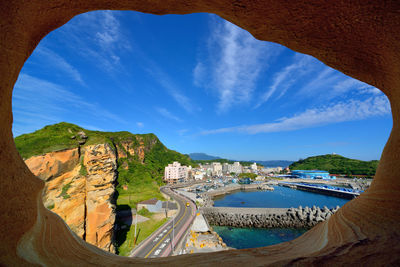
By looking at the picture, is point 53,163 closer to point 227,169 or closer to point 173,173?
point 173,173

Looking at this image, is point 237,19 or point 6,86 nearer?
point 6,86

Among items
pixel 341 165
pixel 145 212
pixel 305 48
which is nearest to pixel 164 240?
pixel 145 212

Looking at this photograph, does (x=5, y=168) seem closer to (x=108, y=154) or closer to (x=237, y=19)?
(x=237, y=19)

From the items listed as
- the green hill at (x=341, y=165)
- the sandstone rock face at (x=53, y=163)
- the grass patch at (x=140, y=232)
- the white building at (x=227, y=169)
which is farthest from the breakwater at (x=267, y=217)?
the white building at (x=227, y=169)

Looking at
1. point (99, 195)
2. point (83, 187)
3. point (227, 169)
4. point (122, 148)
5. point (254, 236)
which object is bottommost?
point (254, 236)

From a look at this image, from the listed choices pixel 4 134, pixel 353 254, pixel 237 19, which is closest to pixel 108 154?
pixel 4 134

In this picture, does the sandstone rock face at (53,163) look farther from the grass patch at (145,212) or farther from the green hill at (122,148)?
the grass patch at (145,212)
